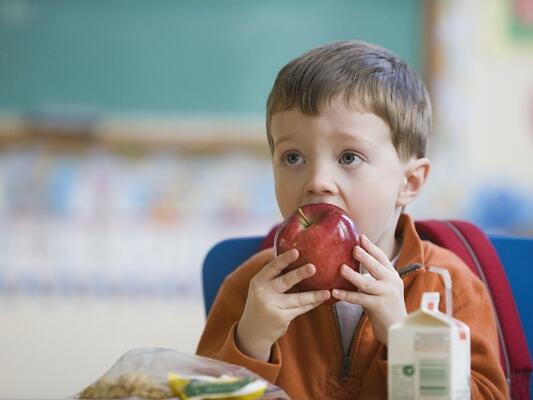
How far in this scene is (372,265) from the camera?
1098 mm

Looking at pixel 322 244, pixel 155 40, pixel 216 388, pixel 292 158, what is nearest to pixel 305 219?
pixel 322 244

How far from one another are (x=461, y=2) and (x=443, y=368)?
3.93 m

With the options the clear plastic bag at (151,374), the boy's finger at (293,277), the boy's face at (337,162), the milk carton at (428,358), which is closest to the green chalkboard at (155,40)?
the boy's face at (337,162)

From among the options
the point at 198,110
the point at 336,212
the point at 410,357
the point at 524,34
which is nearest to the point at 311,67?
the point at 336,212

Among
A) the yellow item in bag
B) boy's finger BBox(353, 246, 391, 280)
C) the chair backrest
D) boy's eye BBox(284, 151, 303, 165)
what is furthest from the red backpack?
the yellow item in bag

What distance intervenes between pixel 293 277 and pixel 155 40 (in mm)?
3490

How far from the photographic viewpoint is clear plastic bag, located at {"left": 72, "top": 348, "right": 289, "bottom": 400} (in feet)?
2.87

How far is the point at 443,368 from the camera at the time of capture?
0.82 m

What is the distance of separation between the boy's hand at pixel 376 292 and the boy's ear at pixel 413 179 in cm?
32

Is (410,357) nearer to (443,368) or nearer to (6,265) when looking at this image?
(443,368)

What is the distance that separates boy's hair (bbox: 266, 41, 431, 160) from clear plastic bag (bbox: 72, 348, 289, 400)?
48 centimetres

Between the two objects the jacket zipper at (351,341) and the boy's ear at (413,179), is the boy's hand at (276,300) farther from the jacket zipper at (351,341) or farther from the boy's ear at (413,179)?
the boy's ear at (413,179)

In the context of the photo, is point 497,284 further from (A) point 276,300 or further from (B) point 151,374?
(B) point 151,374

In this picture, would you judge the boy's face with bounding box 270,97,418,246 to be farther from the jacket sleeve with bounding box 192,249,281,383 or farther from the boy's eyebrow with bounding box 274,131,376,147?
the jacket sleeve with bounding box 192,249,281,383
